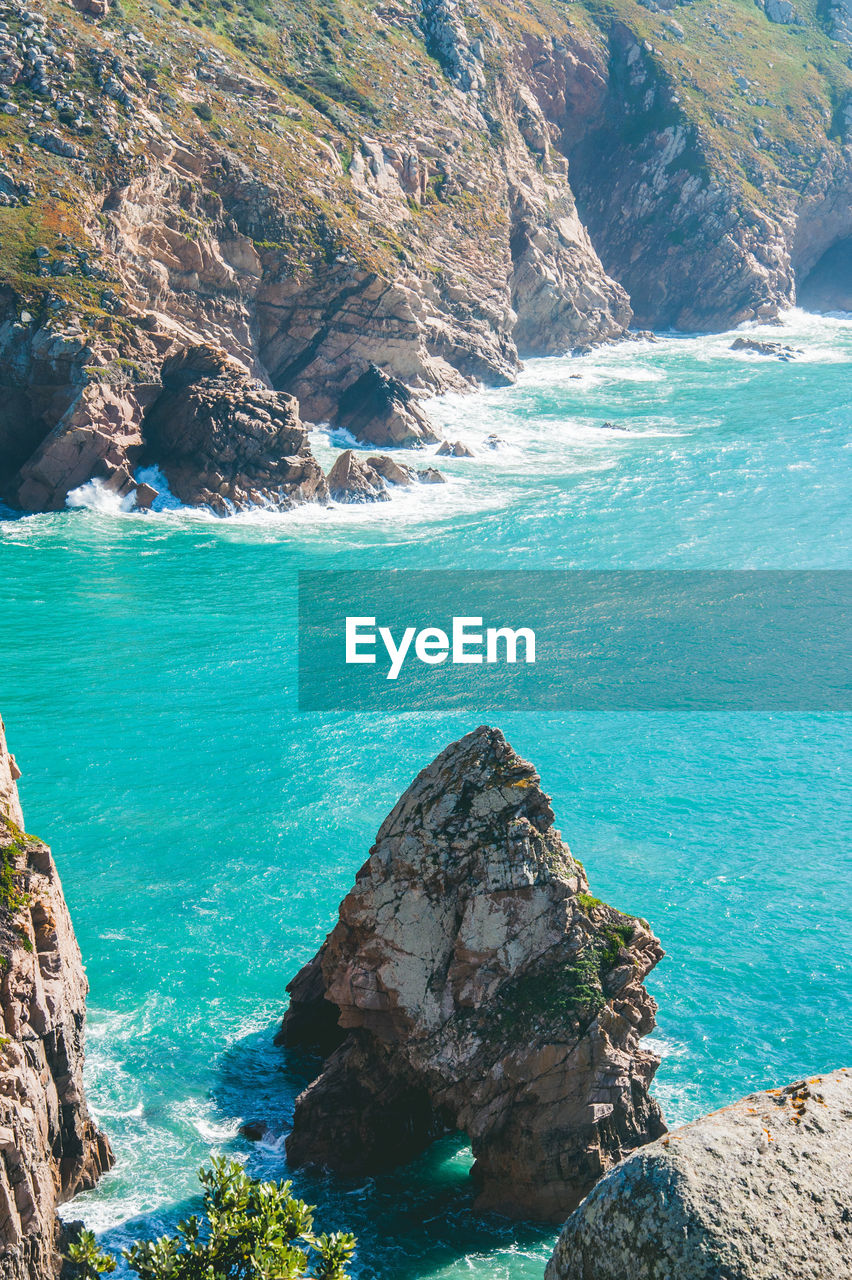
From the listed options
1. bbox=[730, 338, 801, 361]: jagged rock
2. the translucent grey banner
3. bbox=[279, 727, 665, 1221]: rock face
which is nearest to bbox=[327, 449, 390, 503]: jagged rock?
the translucent grey banner

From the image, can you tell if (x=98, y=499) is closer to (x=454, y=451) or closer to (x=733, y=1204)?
(x=454, y=451)

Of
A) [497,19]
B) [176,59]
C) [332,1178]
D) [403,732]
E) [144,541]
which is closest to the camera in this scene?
[332,1178]

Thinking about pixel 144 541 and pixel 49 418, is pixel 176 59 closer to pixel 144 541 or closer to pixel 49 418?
pixel 49 418

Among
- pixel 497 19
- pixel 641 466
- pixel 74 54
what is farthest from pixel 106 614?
pixel 497 19

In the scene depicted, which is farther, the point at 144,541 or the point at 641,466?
the point at 641,466

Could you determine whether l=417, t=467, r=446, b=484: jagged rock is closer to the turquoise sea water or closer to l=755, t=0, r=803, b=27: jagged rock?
the turquoise sea water

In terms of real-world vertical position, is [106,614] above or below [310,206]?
below
